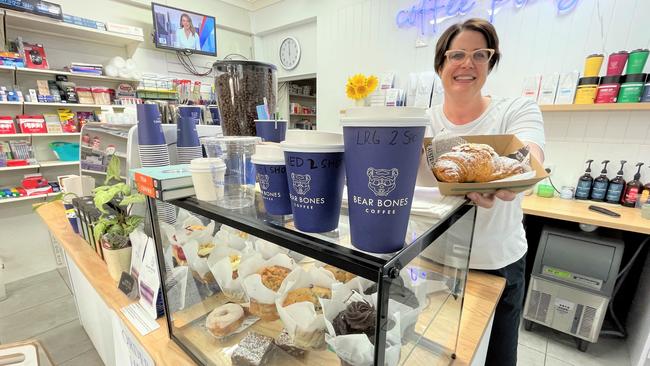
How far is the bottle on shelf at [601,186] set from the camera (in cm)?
217

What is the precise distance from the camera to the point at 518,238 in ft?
3.59

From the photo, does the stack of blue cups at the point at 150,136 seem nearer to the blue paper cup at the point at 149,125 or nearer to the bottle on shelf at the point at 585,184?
the blue paper cup at the point at 149,125

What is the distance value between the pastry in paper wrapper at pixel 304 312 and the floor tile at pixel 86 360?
200 centimetres

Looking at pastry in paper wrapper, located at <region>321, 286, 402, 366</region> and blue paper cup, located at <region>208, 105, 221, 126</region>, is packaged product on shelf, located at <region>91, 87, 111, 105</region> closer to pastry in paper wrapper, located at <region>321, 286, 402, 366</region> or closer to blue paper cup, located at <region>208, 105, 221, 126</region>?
blue paper cup, located at <region>208, 105, 221, 126</region>

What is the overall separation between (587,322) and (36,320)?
4.20 meters

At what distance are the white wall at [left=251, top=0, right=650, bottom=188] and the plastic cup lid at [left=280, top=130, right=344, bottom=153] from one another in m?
2.79

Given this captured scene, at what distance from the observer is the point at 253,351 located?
74 cm

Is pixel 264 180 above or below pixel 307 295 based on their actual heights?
above

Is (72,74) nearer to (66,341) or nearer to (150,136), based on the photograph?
(66,341)

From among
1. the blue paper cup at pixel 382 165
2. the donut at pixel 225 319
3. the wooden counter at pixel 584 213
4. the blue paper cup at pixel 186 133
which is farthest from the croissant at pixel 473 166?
the wooden counter at pixel 584 213

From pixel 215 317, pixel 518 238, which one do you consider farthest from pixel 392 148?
pixel 518 238

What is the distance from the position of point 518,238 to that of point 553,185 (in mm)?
1860

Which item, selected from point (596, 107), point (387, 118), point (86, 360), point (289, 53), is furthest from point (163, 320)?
point (289, 53)

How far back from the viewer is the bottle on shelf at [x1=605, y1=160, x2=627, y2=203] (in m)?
2.11
